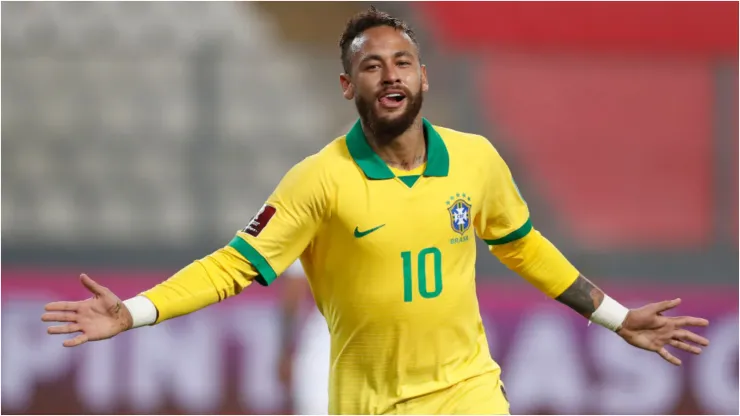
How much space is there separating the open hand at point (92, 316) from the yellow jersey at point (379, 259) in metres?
0.13

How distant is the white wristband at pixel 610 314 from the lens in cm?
420

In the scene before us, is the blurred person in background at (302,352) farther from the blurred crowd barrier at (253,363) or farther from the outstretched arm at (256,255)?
the outstretched arm at (256,255)

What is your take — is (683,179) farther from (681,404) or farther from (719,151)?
(681,404)

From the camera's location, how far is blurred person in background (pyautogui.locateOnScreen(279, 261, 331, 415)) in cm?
679

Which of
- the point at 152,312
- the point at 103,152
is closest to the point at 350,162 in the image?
the point at 152,312

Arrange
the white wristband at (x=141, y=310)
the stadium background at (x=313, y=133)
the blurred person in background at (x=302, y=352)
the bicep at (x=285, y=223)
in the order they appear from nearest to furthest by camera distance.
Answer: the white wristband at (x=141, y=310)
the bicep at (x=285, y=223)
the blurred person in background at (x=302, y=352)
the stadium background at (x=313, y=133)

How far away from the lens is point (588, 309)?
423 cm

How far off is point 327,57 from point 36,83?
2165 millimetres

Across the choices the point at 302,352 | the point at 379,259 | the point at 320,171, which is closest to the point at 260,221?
the point at 320,171

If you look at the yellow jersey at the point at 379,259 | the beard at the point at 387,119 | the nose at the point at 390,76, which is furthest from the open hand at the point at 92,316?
the nose at the point at 390,76

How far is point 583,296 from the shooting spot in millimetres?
4227

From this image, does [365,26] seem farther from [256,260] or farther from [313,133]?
[313,133]

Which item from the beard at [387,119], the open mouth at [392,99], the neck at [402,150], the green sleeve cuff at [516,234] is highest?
the open mouth at [392,99]

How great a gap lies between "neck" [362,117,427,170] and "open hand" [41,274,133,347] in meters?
0.94
